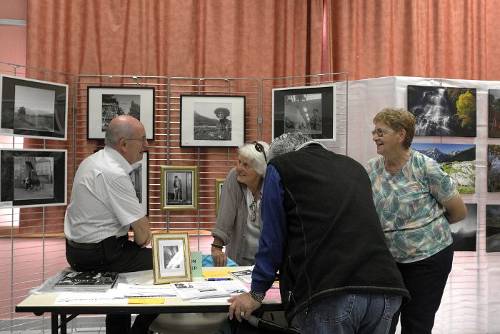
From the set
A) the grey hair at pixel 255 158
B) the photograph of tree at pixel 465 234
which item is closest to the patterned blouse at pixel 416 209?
the grey hair at pixel 255 158

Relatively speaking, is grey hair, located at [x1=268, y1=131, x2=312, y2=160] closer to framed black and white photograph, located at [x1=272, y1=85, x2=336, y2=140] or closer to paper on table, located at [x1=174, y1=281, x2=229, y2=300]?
paper on table, located at [x1=174, y1=281, x2=229, y2=300]

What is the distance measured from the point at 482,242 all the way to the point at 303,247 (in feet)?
7.73

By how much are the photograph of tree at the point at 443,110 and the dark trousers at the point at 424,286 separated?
3.78 ft

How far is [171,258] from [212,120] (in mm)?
1625

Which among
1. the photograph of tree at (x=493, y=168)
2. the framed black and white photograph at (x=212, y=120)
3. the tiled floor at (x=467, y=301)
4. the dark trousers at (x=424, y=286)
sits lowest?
the tiled floor at (x=467, y=301)

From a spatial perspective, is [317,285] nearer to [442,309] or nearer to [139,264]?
[139,264]

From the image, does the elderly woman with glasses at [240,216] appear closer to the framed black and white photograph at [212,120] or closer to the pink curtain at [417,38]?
the framed black and white photograph at [212,120]

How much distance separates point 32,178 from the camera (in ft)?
11.4

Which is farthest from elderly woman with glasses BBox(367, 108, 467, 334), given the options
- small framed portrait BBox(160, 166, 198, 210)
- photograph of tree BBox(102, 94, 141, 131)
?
photograph of tree BBox(102, 94, 141, 131)

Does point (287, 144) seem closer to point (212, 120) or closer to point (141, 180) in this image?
point (212, 120)

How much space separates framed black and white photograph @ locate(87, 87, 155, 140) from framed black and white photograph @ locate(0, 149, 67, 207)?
0.32 m

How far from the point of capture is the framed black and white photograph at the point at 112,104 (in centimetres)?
377

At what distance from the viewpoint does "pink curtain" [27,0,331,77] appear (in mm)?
4070

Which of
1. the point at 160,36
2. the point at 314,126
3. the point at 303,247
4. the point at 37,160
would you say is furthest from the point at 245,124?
the point at 303,247
